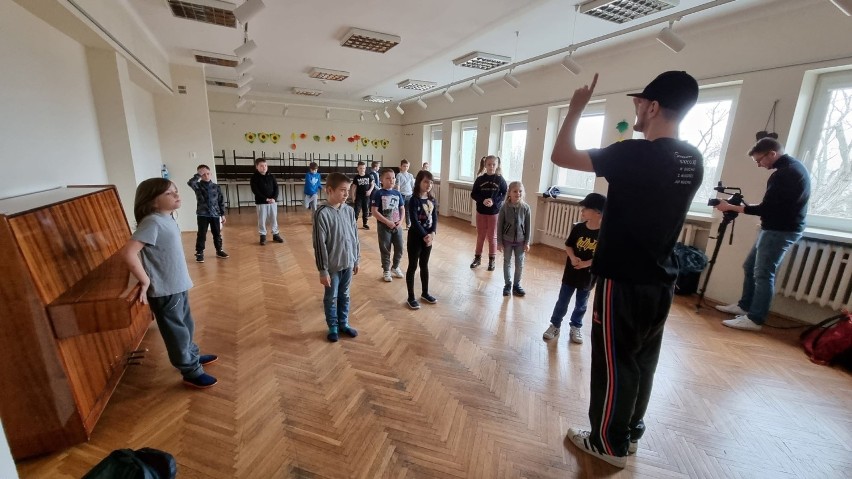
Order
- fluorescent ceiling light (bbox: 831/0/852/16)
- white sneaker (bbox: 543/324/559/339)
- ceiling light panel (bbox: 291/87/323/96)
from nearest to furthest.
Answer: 1. fluorescent ceiling light (bbox: 831/0/852/16)
2. white sneaker (bbox: 543/324/559/339)
3. ceiling light panel (bbox: 291/87/323/96)

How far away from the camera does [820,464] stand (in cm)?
196

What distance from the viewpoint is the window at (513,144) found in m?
7.53

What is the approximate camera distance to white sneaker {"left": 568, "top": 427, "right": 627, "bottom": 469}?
1.89m

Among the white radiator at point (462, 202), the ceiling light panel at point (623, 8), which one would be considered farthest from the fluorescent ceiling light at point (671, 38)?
the white radiator at point (462, 202)

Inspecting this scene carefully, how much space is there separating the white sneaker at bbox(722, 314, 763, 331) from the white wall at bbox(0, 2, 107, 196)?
6.13 meters

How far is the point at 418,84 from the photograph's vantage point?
26.1 ft

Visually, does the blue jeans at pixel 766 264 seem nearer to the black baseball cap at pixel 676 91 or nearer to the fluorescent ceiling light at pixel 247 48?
the black baseball cap at pixel 676 91

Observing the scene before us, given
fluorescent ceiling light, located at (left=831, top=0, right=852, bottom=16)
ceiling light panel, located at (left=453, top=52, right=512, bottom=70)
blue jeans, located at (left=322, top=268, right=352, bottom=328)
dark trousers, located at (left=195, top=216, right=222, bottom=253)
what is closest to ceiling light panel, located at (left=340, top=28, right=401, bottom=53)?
ceiling light panel, located at (left=453, top=52, right=512, bottom=70)

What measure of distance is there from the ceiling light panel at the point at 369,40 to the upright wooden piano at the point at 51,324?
3.85 m

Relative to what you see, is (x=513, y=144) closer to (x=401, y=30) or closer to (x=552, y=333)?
(x=401, y=30)

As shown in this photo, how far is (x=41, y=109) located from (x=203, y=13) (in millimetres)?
2246

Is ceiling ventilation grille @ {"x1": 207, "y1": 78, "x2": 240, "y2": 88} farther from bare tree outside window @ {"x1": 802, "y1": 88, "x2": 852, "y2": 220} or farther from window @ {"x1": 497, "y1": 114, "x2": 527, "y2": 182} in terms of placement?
bare tree outside window @ {"x1": 802, "y1": 88, "x2": 852, "y2": 220}

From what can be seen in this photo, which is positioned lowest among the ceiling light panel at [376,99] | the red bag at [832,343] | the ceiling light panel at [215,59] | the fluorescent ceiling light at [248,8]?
the red bag at [832,343]

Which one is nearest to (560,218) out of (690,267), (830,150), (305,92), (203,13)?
(690,267)
